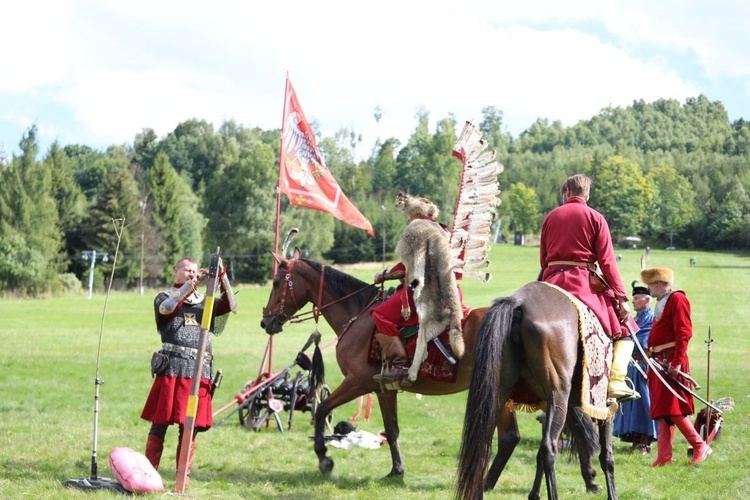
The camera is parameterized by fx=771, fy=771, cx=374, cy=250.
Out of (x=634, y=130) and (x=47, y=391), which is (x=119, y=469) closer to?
(x=47, y=391)

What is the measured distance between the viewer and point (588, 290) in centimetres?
629

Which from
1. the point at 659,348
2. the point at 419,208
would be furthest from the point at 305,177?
the point at 659,348

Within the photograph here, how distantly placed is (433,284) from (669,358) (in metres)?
3.27

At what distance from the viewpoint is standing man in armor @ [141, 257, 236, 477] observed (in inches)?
270

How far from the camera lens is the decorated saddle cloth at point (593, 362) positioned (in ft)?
19.4

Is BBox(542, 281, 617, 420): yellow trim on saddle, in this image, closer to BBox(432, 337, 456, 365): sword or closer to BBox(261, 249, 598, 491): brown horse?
BBox(261, 249, 598, 491): brown horse

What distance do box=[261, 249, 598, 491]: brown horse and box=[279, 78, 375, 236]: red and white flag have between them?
2.40 meters

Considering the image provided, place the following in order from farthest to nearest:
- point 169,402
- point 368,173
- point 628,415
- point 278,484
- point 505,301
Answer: point 368,173, point 628,415, point 278,484, point 169,402, point 505,301

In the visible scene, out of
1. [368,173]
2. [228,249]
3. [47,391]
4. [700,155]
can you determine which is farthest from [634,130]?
[47,391]

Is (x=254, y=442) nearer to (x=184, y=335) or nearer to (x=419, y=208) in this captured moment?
(x=184, y=335)

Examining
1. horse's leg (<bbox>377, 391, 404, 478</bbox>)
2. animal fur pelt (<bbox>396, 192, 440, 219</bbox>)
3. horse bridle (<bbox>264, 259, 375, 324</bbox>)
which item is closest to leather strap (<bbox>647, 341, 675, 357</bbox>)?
horse's leg (<bbox>377, 391, 404, 478</bbox>)

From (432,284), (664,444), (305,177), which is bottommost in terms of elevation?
(664,444)

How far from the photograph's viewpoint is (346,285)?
886 centimetres

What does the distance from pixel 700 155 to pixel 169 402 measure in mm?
108486
